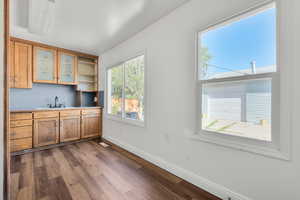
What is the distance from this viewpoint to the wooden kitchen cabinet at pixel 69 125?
131 inches

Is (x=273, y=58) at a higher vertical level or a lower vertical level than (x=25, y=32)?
lower

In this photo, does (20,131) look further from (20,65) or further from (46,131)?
(20,65)

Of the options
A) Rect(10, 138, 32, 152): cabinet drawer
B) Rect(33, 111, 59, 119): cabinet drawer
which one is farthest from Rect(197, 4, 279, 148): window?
Rect(10, 138, 32, 152): cabinet drawer

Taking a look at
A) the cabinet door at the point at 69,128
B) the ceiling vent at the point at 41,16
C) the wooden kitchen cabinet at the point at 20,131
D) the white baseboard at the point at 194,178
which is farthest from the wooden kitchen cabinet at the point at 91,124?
the ceiling vent at the point at 41,16

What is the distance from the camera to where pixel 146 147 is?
2.52m

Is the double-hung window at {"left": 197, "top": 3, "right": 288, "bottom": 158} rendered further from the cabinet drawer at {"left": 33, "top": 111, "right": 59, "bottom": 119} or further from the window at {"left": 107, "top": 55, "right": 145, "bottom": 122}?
the cabinet drawer at {"left": 33, "top": 111, "right": 59, "bottom": 119}

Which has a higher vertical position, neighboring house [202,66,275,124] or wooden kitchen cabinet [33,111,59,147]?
neighboring house [202,66,275,124]

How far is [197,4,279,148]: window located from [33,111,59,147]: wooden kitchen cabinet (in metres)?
3.25

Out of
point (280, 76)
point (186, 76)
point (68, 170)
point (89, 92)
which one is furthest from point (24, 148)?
point (280, 76)

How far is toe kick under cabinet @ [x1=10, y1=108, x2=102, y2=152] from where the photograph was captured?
2.80 metres

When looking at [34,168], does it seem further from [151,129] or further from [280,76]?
[280,76]

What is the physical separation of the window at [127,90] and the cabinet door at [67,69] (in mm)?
945

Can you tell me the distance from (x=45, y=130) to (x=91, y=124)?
1.03 m

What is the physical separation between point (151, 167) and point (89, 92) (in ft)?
10.5
